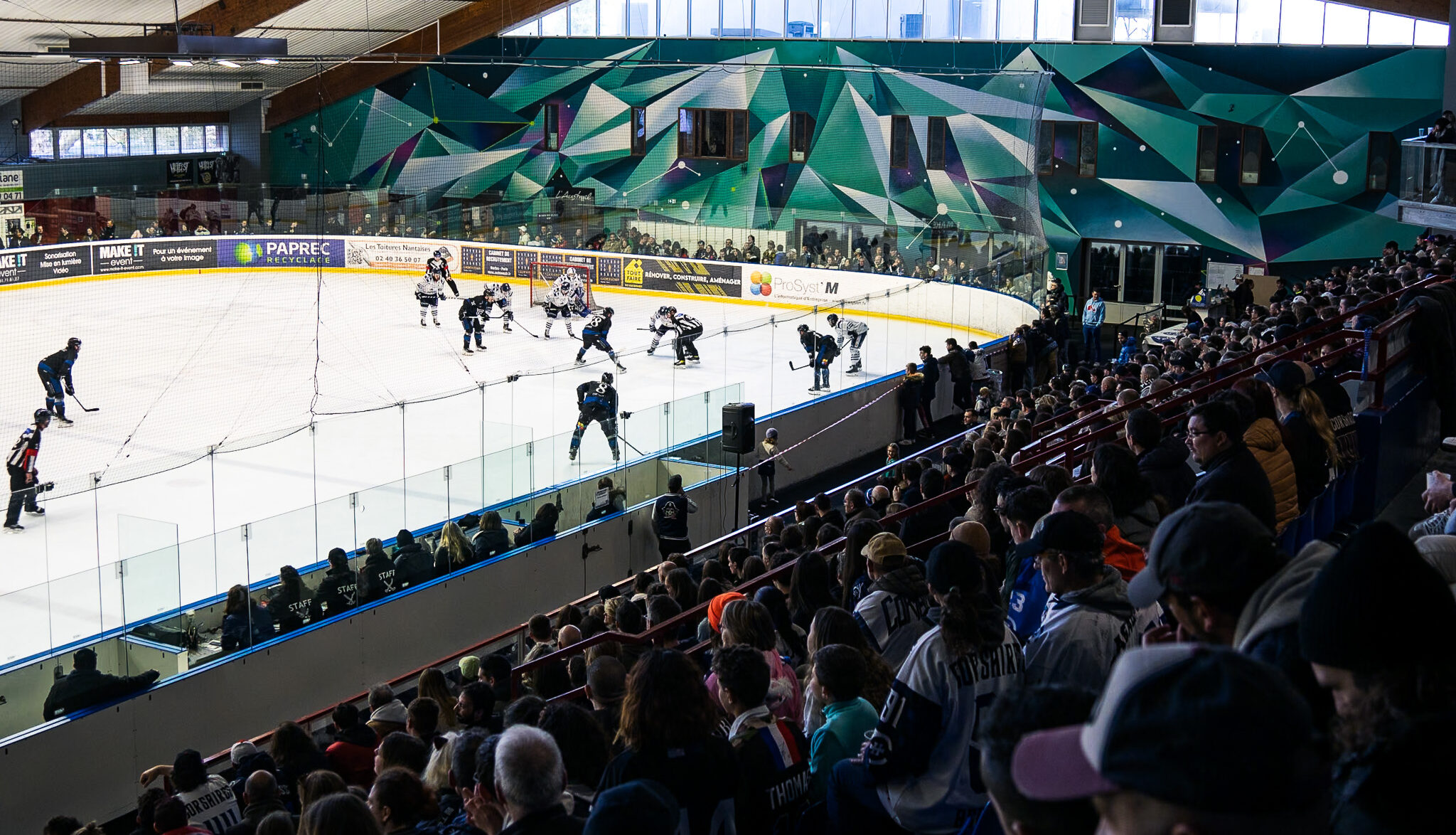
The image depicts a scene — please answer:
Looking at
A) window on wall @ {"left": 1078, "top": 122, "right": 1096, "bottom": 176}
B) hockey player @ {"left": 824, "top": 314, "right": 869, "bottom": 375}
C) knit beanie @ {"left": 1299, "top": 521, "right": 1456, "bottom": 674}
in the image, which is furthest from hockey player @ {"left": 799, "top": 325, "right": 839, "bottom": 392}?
knit beanie @ {"left": 1299, "top": 521, "right": 1456, "bottom": 674}

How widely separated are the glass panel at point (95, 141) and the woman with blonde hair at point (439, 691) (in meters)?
31.1

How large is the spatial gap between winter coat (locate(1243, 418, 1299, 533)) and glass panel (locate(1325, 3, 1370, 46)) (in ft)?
73.7

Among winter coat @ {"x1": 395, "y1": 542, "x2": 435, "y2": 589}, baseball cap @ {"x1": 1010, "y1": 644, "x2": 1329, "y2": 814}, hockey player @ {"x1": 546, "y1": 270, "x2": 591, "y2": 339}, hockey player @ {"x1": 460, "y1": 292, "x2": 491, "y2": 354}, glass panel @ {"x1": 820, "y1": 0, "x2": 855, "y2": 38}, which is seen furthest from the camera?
glass panel @ {"x1": 820, "y1": 0, "x2": 855, "y2": 38}

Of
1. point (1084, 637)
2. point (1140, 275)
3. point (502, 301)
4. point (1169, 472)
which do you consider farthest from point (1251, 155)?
point (1084, 637)

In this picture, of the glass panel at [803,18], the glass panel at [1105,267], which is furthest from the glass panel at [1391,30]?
the glass panel at [803,18]

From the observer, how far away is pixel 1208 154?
27172mm

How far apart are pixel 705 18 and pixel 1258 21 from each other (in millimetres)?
12220

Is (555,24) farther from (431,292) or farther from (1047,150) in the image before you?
(1047,150)

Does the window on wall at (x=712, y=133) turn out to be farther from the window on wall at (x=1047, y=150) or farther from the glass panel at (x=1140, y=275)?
the glass panel at (x=1140, y=275)

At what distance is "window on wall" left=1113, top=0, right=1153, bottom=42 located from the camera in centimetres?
2727

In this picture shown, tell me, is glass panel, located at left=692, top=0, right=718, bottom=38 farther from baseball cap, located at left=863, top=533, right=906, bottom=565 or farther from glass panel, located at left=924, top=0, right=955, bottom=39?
baseball cap, located at left=863, top=533, right=906, bottom=565

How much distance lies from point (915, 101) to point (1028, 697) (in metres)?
29.1

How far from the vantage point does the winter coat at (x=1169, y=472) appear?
5777 millimetres

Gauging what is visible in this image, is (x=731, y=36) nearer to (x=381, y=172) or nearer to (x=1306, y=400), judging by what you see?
(x=381, y=172)
